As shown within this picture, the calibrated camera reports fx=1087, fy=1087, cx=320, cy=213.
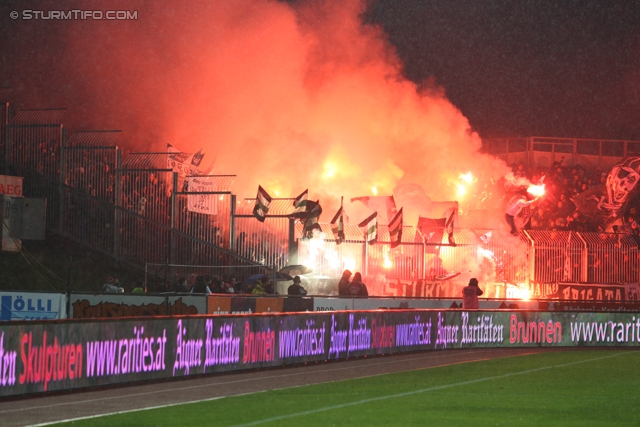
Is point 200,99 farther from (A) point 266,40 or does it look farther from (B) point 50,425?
(B) point 50,425

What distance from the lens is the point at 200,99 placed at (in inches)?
1841

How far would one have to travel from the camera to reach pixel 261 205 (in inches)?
1307

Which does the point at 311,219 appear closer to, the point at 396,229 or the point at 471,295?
the point at 396,229

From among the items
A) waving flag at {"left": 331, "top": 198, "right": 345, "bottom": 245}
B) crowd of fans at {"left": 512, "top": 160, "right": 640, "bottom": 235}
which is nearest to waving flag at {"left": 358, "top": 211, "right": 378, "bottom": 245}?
waving flag at {"left": 331, "top": 198, "right": 345, "bottom": 245}

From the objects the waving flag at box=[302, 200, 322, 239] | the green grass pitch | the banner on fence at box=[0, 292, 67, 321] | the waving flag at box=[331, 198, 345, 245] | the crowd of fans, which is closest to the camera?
the green grass pitch

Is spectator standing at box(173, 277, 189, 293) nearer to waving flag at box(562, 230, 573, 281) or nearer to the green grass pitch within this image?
the green grass pitch

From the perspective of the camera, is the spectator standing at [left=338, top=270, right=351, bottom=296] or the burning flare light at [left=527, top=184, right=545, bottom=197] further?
the burning flare light at [left=527, top=184, right=545, bottom=197]

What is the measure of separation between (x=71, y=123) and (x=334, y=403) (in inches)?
1166

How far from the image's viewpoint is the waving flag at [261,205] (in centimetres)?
3312

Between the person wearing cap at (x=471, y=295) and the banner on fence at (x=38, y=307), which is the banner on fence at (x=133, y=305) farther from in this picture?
the person wearing cap at (x=471, y=295)

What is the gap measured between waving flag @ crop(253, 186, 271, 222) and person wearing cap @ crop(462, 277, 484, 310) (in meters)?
7.49

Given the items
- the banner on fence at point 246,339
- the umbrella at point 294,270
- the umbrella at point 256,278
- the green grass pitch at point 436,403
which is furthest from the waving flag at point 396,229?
the green grass pitch at point 436,403

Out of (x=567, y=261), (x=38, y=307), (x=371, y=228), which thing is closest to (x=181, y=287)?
(x=38, y=307)

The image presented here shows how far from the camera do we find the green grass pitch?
1234 centimetres
